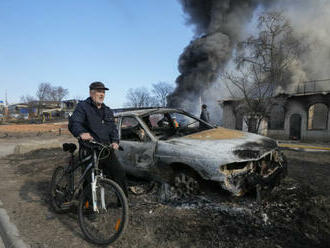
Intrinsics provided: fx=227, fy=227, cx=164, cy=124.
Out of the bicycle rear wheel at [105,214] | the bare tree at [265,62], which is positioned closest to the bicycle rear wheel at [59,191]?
the bicycle rear wheel at [105,214]

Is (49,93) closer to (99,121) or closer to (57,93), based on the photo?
(57,93)

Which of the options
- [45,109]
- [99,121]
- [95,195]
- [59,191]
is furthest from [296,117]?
[45,109]

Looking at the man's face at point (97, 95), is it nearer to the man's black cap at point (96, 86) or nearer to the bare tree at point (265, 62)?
the man's black cap at point (96, 86)

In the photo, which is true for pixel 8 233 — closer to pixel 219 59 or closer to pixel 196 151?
pixel 196 151

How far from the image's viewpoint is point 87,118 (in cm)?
294

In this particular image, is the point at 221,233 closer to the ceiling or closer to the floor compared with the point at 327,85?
closer to the floor

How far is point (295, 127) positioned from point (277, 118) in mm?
1642

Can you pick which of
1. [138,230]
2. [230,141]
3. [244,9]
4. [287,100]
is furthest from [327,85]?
[138,230]

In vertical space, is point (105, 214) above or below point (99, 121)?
below

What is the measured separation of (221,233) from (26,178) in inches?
205

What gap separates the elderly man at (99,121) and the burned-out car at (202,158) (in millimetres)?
818

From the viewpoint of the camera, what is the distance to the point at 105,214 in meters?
2.71

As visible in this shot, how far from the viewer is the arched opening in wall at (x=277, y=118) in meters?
19.1

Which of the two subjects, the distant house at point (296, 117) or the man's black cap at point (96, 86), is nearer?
the man's black cap at point (96, 86)
